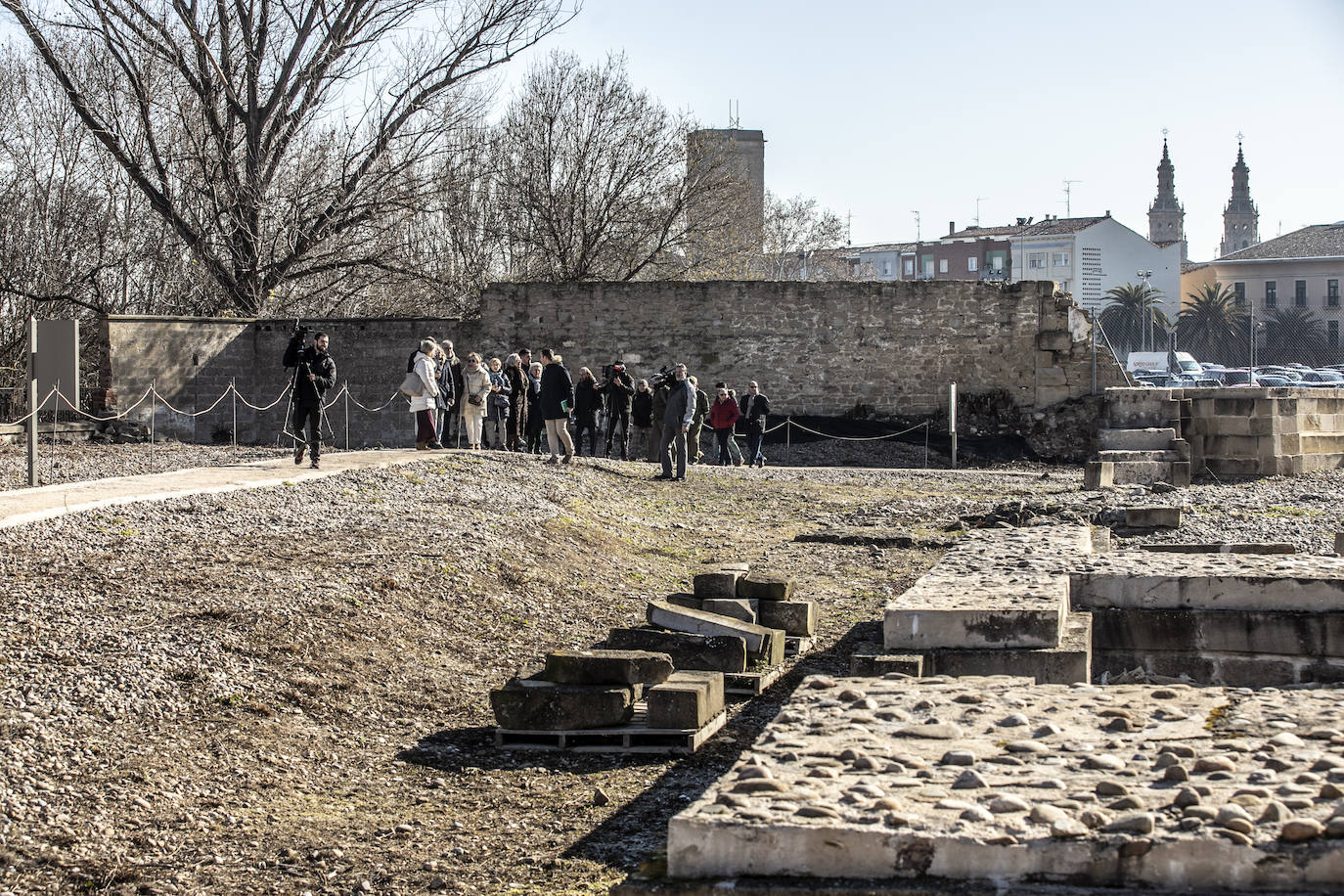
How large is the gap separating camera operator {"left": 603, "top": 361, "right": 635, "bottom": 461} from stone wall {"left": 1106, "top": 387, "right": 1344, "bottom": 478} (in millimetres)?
7530

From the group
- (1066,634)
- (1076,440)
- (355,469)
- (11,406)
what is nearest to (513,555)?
(355,469)

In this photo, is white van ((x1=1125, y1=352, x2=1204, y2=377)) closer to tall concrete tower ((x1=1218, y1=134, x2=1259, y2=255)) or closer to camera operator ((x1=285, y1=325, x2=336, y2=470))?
camera operator ((x1=285, y1=325, x2=336, y2=470))

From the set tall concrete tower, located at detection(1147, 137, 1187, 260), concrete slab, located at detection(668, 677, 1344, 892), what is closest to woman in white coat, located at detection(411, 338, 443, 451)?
concrete slab, located at detection(668, 677, 1344, 892)

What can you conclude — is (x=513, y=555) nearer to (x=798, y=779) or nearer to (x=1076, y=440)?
(x=798, y=779)

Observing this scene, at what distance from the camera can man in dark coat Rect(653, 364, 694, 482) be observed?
18094mm

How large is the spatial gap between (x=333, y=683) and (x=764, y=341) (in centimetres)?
1904

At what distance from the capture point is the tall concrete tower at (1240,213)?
152 meters

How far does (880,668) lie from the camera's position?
661cm

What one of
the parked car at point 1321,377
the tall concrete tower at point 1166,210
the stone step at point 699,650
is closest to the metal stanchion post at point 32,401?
the stone step at point 699,650

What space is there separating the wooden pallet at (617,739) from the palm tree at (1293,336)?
6360 centimetres

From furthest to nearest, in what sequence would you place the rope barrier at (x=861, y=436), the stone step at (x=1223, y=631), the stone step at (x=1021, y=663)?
the rope barrier at (x=861, y=436), the stone step at (x=1223, y=631), the stone step at (x=1021, y=663)

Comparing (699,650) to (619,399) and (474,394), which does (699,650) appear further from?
(619,399)

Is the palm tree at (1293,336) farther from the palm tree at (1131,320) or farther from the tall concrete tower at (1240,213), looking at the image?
the tall concrete tower at (1240,213)

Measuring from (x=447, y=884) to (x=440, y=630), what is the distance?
4145mm
